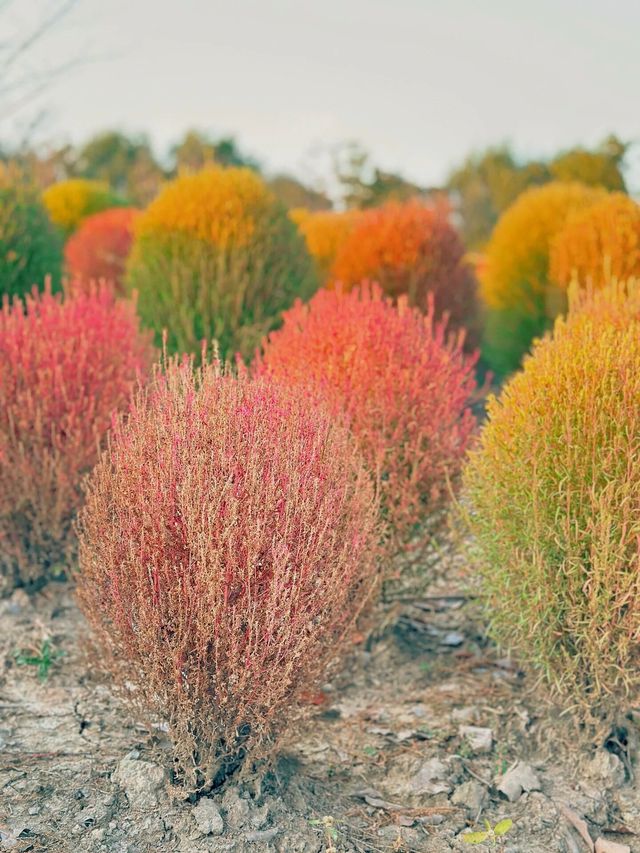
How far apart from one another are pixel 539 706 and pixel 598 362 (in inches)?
58.5

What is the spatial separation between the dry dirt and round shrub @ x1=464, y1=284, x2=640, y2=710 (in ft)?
1.14

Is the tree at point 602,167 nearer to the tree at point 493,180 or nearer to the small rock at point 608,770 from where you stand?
the tree at point 493,180

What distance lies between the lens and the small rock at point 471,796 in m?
3.49

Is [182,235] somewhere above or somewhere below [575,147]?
below

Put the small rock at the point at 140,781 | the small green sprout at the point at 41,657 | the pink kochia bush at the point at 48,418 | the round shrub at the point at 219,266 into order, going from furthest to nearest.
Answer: the round shrub at the point at 219,266 → the pink kochia bush at the point at 48,418 → the small green sprout at the point at 41,657 → the small rock at the point at 140,781

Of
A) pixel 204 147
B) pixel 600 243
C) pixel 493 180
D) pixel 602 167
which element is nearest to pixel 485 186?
pixel 493 180

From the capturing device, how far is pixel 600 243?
9766 mm

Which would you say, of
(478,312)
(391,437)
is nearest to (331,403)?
(391,437)

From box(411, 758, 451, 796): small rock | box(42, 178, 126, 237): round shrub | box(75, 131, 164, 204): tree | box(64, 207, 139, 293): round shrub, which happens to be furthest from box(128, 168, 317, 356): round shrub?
box(75, 131, 164, 204): tree

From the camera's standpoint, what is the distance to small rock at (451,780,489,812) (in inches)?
137

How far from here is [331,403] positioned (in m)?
4.08

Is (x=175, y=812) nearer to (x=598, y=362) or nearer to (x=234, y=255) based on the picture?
(x=598, y=362)

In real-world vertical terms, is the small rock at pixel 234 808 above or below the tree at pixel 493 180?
below

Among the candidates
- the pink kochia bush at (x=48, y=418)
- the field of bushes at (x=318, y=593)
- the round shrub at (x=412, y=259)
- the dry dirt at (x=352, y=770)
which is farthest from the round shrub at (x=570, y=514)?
the round shrub at (x=412, y=259)
